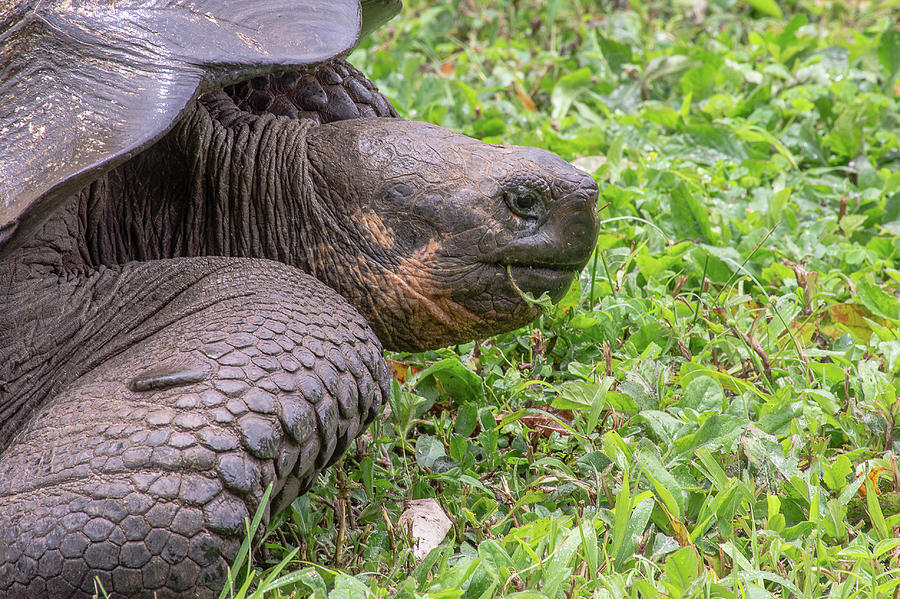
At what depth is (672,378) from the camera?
234 cm

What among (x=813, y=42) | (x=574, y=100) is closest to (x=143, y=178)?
(x=574, y=100)

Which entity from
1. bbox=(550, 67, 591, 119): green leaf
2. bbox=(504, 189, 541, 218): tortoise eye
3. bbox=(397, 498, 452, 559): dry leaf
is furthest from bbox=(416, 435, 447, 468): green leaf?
bbox=(550, 67, 591, 119): green leaf

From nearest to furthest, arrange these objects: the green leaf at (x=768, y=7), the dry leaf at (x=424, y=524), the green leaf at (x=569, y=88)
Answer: the dry leaf at (x=424, y=524) < the green leaf at (x=569, y=88) < the green leaf at (x=768, y=7)

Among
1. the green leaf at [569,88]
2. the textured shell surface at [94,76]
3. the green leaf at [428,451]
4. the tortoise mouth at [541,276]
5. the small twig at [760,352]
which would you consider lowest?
the green leaf at [569,88]

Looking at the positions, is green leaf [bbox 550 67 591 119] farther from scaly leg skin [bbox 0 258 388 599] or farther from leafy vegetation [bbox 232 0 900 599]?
scaly leg skin [bbox 0 258 388 599]

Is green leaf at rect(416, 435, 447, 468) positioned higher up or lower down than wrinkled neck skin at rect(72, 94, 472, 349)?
lower down

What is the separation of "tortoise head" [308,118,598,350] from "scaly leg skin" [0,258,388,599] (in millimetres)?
274

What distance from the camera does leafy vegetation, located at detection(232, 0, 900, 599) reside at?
1760 millimetres

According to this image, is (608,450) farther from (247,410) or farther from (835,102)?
(835,102)

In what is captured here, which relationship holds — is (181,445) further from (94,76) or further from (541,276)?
(541,276)

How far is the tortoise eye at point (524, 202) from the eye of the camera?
2100 mm

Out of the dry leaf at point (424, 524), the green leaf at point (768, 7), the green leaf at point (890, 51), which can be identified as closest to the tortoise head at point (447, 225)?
the dry leaf at point (424, 524)

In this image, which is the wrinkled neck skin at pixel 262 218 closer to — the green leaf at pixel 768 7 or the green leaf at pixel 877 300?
the green leaf at pixel 877 300

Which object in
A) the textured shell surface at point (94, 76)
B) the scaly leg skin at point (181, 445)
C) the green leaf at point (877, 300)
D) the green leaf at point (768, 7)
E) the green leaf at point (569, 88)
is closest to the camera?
the scaly leg skin at point (181, 445)
